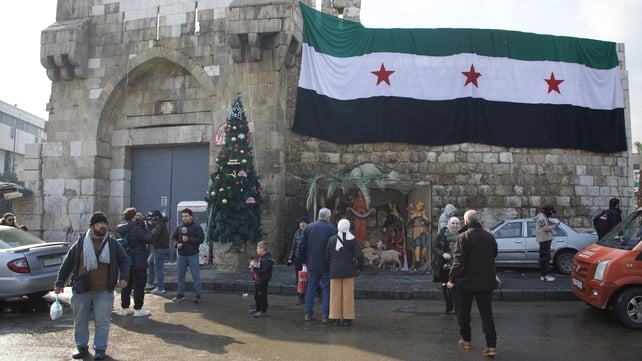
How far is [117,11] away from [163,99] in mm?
3045

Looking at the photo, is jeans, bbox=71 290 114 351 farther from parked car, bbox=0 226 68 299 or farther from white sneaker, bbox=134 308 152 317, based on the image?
parked car, bbox=0 226 68 299

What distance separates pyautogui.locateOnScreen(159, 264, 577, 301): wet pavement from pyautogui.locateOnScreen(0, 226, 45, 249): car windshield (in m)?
2.83

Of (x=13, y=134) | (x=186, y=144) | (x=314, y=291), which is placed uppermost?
(x=13, y=134)

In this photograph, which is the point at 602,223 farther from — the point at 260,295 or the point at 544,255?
the point at 260,295

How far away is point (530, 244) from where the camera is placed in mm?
12422

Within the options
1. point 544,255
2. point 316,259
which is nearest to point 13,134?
point 316,259

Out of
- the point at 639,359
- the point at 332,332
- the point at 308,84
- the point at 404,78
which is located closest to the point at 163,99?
the point at 308,84

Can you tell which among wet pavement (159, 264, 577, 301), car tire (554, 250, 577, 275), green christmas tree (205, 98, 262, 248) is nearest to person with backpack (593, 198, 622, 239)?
car tire (554, 250, 577, 275)

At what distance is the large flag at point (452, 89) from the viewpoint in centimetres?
1408

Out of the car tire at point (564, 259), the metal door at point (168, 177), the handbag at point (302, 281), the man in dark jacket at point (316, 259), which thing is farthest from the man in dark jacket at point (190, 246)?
the car tire at point (564, 259)

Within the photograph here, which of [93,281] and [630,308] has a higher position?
[93,281]

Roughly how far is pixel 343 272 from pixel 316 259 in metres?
0.56

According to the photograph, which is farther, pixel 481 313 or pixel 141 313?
pixel 141 313

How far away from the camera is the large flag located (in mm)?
14078
